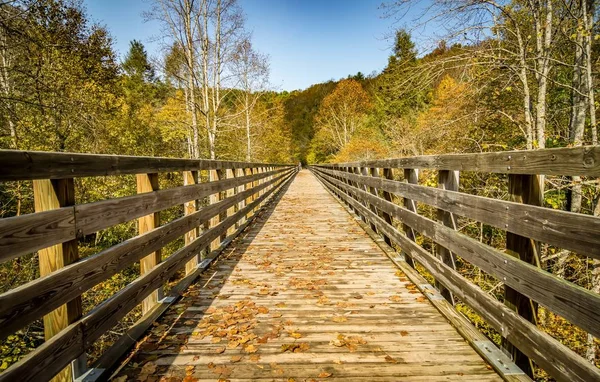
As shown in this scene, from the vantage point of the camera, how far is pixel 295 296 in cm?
357

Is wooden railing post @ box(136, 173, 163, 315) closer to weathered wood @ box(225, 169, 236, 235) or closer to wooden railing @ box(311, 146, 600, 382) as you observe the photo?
wooden railing @ box(311, 146, 600, 382)

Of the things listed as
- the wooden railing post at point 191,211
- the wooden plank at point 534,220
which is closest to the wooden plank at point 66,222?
the wooden railing post at point 191,211

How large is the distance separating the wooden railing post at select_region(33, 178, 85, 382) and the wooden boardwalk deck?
2.06 ft

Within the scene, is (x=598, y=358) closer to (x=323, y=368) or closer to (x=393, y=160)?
(x=393, y=160)

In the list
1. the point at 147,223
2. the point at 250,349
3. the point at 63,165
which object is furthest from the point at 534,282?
the point at 147,223

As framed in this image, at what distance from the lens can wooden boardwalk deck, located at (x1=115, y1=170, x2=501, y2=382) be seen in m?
2.27

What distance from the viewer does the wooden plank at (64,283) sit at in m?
1.46

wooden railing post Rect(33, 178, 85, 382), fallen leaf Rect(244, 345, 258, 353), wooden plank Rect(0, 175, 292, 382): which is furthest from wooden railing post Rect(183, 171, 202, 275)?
wooden railing post Rect(33, 178, 85, 382)

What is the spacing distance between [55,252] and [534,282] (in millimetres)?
2725

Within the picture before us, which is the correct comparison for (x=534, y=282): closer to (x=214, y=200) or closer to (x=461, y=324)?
(x=461, y=324)

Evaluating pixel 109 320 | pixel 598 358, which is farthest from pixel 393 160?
pixel 598 358

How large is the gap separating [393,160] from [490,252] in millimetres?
2397

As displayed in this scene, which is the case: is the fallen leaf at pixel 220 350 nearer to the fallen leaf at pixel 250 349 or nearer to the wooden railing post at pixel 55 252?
the fallen leaf at pixel 250 349

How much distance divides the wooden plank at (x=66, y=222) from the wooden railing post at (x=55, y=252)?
0.22 feet
